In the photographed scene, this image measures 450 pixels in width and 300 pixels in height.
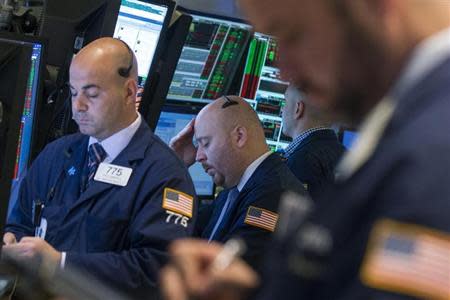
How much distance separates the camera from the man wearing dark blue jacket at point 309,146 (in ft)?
11.4

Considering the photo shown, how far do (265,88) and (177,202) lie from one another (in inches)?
86.3

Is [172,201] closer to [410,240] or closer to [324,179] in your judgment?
[324,179]

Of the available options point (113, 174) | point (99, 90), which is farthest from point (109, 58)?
point (113, 174)

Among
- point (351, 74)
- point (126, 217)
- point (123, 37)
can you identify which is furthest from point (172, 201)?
point (351, 74)

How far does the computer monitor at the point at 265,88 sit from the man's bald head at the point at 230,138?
120 cm

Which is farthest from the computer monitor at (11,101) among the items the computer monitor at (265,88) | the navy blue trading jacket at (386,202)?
the computer monitor at (265,88)

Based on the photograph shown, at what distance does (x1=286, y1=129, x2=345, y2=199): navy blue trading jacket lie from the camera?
11.4 ft

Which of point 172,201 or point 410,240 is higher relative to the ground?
point 410,240

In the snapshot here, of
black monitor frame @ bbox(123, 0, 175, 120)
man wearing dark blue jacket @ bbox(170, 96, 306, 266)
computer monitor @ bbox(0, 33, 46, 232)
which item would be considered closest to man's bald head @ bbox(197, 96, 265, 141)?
man wearing dark blue jacket @ bbox(170, 96, 306, 266)

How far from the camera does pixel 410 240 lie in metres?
0.59

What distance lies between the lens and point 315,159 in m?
3.54

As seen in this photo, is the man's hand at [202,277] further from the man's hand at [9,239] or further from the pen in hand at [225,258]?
the man's hand at [9,239]

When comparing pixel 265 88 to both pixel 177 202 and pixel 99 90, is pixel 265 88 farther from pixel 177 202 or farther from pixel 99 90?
pixel 177 202

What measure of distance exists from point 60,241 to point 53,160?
34 cm
